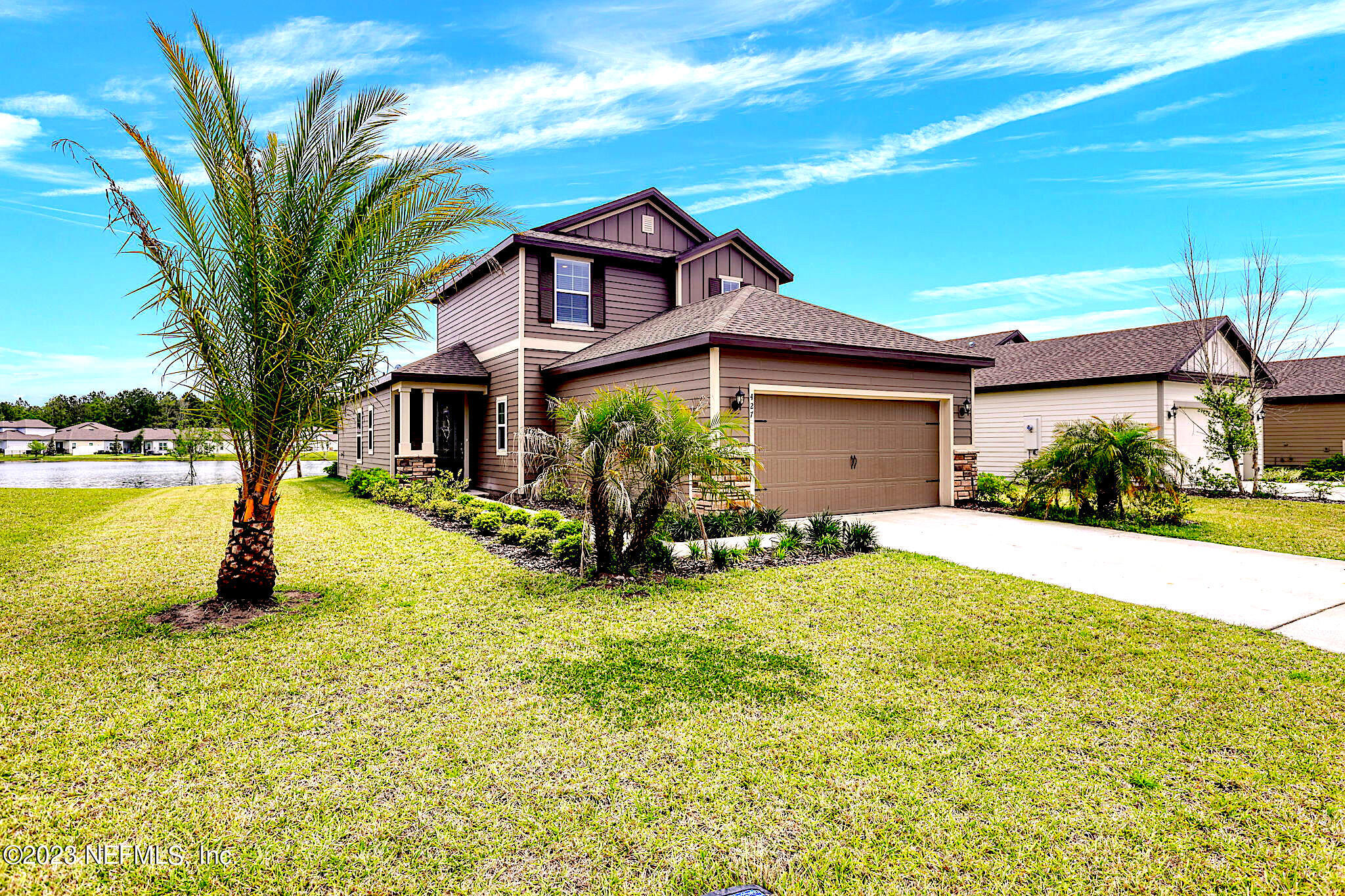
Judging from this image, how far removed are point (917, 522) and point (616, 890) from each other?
9269mm

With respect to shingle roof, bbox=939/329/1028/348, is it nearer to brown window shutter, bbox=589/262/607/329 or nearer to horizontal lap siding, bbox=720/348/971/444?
horizontal lap siding, bbox=720/348/971/444

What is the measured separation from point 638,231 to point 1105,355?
14.1 meters

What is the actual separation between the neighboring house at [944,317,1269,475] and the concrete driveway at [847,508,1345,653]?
360 inches

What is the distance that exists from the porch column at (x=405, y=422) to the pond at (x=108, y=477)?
10385 mm

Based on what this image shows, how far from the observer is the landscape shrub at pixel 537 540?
8.27 meters

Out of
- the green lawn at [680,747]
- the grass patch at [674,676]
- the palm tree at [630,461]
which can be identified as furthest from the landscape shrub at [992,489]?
the grass patch at [674,676]

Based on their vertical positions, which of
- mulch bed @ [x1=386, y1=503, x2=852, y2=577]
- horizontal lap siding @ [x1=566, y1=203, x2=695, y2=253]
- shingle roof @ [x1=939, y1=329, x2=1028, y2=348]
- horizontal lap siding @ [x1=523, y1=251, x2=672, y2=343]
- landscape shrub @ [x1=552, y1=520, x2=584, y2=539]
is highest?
horizontal lap siding @ [x1=566, y1=203, x2=695, y2=253]

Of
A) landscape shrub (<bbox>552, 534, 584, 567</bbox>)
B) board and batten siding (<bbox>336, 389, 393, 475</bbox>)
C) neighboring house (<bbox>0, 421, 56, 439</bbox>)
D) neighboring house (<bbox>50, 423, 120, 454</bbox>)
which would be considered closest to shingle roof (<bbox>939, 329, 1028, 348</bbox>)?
board and batten siding (<bbox>336, 389, 393, 475</bbox>)

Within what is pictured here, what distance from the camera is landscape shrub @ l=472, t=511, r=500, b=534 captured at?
9.77m

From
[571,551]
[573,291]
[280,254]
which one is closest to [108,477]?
[573,291]

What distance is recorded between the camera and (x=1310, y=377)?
79.9ft

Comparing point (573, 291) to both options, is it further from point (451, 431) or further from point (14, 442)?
point (14, 442)

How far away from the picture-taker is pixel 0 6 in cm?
780

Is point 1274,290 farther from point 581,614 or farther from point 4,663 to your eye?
point 4,663
